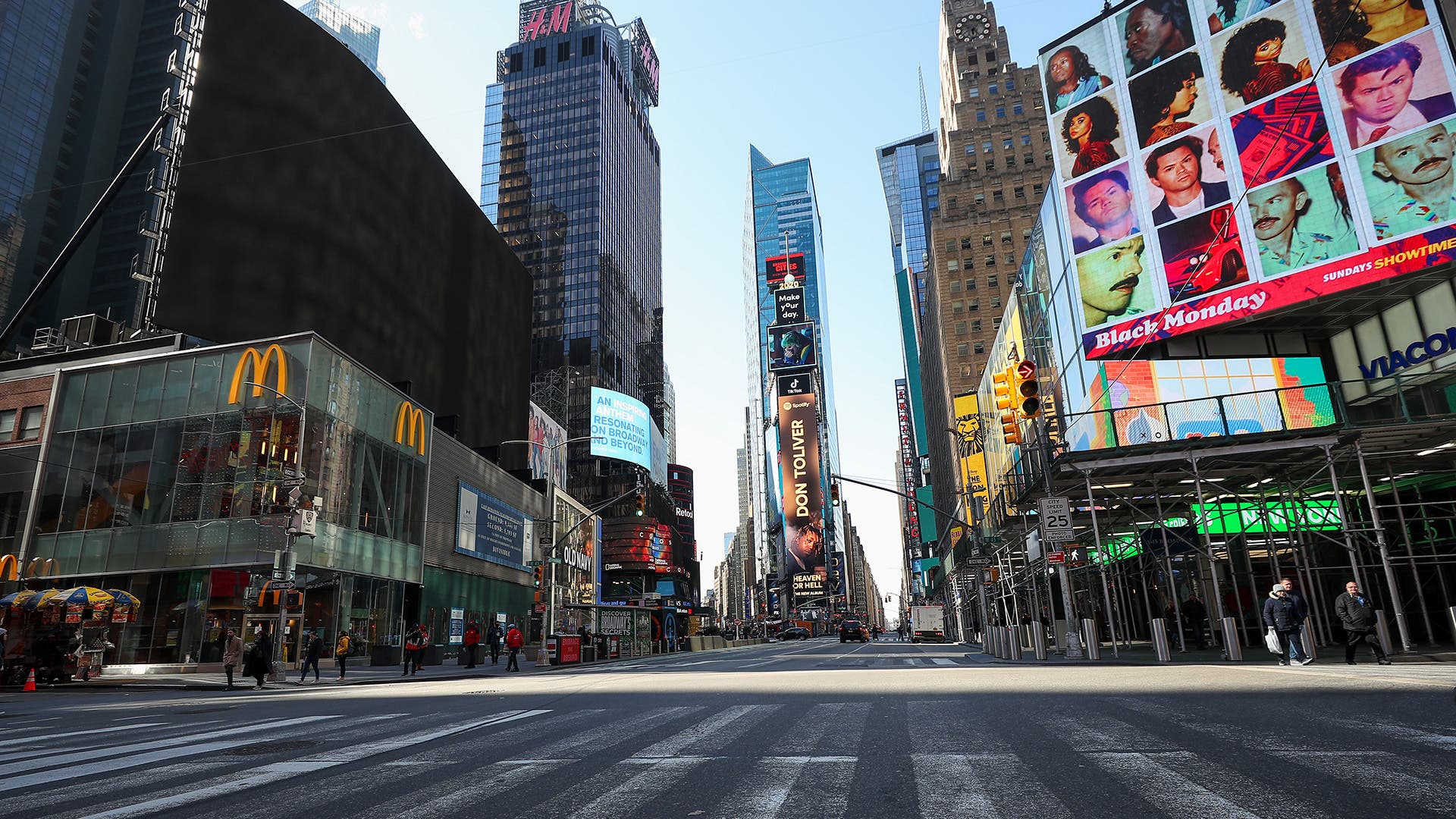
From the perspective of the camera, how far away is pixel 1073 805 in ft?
15.3

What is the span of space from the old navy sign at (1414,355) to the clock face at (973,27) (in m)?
85.7

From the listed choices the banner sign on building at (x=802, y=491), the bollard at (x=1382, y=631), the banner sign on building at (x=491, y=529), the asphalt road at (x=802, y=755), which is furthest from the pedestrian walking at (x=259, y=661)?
the banner sign on building at (x=802, y=491)

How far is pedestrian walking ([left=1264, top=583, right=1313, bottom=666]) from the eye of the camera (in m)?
16.0

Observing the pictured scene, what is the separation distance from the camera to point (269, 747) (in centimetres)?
838

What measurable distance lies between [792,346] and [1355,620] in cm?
18233

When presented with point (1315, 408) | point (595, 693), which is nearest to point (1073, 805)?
point (595, 693)

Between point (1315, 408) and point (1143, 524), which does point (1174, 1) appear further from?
point (1143, 524)

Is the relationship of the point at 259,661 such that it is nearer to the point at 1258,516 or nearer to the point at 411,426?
the point at 411,426

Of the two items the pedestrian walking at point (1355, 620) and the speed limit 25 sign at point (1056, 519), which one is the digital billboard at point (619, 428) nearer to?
the speed limit 25 sign at point (1056, 519)

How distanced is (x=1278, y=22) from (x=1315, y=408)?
14.3m

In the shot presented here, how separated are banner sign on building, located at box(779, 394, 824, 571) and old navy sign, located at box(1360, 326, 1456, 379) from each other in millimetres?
156355

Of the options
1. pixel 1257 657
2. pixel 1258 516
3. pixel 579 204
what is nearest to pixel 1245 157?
pixel 1258 516

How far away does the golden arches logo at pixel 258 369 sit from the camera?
34.6 m

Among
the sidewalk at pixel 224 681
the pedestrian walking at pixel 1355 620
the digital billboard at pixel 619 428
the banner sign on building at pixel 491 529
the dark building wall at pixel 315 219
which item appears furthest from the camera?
the digital billboard at pixel 619 428
